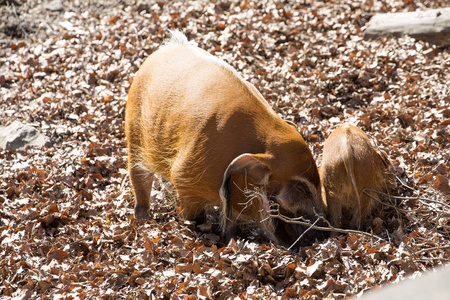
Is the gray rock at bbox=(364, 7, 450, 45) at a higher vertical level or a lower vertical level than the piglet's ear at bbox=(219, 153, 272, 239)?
higher

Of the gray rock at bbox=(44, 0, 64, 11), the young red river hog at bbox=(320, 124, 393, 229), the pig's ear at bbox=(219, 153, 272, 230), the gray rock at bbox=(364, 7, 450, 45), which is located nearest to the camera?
the pig's ear at bbox=(219, 153, 272, 230)

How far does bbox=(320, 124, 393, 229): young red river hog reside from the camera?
13.6 ft

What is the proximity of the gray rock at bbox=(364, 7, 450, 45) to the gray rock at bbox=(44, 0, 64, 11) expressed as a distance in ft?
15.4

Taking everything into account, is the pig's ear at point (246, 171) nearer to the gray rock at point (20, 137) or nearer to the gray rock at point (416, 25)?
the gray rock at point (20, 137)

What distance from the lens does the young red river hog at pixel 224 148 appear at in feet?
12.5

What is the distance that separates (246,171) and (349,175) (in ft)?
3.03

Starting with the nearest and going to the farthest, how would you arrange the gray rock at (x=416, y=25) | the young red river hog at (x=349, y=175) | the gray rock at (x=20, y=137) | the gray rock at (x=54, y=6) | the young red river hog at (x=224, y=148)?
the young red river hog at (x=224, y=148) → the young red river hog at (x=349, y=175) → the gray rock at (x=20, y=137) → the gray rock at (x=416, y=25) → the gray rock at (x=54, y=6)

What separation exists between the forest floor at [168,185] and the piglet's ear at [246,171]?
47cm

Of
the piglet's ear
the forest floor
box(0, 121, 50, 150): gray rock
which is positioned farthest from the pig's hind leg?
box(0, 121, 50, 150): gray rock

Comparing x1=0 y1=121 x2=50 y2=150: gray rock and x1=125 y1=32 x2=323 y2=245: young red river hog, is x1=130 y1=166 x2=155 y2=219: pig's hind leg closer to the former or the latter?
x1=125 y1=32 x2=323 y2=245: young red river hog

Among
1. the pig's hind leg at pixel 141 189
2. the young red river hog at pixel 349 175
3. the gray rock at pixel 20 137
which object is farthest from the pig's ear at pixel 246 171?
the gray rock at pixel 20 137

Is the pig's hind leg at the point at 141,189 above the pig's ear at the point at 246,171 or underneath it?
underneath

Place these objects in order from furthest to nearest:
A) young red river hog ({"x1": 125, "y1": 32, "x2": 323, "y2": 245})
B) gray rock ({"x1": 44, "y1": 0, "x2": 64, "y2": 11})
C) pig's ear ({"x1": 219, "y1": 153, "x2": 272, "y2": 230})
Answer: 1. gray rock ({"x1": 44, "y1": 0, "x2": 64, "y2": 11})
2. young red river hog ({"x1": 125, "y1": 32, "x2": 323, "y2": 245})
3. pig's ear ({"x1": 219, "y1": 153, "x2": 272, "y2": 230})

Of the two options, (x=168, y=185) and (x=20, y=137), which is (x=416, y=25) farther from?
(x=20, y=137)
